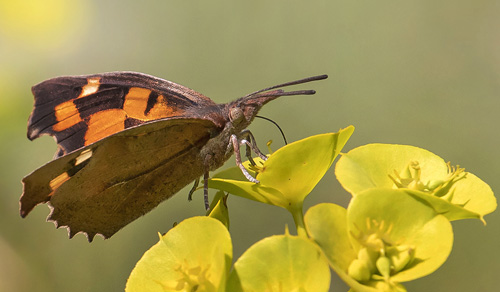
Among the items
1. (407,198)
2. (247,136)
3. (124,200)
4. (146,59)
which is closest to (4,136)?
(124,200)

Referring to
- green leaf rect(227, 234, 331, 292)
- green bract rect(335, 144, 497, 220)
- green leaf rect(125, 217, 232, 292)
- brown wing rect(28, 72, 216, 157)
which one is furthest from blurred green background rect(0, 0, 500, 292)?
green leaf rect(227, 234, 331, 292)

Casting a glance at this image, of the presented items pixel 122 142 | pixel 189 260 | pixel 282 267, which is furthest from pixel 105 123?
pixel 282 267

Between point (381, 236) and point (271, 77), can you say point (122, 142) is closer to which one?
point (381, 236)

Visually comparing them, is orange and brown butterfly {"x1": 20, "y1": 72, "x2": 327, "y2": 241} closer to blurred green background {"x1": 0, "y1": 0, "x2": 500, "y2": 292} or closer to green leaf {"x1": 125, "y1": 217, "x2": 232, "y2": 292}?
green leaf {"x1": 125, "y1": 217, "x2": 232, "y2": 292}

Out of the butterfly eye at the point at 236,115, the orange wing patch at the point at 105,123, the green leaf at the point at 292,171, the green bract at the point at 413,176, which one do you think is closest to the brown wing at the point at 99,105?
the orange wing patch at the point at 105,123

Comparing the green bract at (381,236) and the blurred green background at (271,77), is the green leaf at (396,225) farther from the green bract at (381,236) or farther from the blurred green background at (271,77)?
the blurred green background at (271,77)

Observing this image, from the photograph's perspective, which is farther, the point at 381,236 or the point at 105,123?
the point at 105,123
